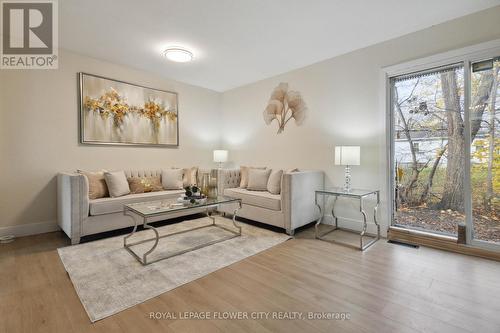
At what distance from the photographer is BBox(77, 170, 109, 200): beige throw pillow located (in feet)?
10.1

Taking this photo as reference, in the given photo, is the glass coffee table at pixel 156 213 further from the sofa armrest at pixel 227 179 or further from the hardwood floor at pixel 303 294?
the sofa armrest at pixel 227 179

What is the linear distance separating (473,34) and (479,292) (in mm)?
2488

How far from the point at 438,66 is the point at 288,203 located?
2331 mm

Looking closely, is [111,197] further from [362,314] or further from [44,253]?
[362,314]

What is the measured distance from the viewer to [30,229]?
3064mm

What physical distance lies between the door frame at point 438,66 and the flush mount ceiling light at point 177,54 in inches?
103

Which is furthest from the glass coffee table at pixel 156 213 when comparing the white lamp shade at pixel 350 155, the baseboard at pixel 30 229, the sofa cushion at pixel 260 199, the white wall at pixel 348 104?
the white wall at pixel 348 104

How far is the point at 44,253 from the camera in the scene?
8.13ft

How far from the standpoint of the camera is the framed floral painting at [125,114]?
3.47 metres

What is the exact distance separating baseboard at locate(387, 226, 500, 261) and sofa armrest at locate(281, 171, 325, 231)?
1037 mm

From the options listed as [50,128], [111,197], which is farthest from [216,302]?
[50,128]

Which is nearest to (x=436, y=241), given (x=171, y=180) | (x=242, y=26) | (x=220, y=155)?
(x=242, y=26)

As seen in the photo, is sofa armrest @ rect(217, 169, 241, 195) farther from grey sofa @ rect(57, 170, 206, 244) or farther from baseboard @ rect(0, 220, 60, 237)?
baseboard @ rect(0, 220, 60, 237)

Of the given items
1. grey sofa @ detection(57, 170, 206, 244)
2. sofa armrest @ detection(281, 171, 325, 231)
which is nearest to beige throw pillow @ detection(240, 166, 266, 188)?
sofa armrest @ detection(281, 171, 325, 231)
